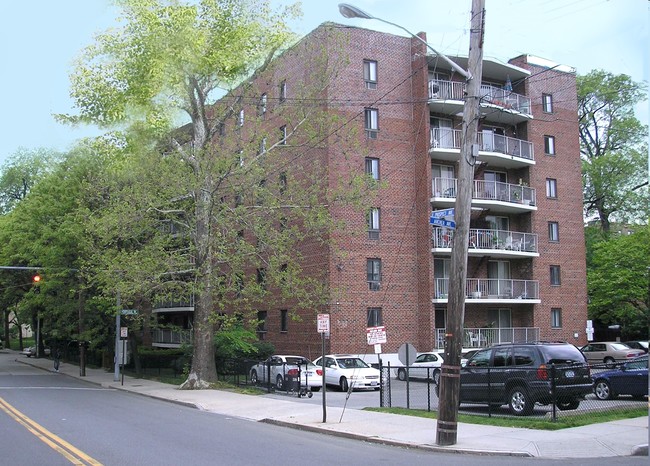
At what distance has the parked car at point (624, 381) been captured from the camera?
680 inches

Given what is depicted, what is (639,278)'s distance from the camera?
42.9m

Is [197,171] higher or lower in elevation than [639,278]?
higher

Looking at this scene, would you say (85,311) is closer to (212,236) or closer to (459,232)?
(212,236)

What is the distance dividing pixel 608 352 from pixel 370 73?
822 inches

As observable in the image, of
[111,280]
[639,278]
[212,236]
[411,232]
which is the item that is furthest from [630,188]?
[111,280]

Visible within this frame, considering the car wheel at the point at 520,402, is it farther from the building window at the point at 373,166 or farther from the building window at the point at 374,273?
the building window at the point at 373,166

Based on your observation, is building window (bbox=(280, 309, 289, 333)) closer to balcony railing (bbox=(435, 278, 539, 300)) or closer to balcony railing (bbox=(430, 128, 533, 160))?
balcony railing (bbox=(435, 278, 539, 300))

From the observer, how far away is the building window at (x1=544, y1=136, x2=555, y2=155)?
40.0 metres

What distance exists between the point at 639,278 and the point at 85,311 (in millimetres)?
34570

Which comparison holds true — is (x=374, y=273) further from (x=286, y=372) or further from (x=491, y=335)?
(x=286, y=372)

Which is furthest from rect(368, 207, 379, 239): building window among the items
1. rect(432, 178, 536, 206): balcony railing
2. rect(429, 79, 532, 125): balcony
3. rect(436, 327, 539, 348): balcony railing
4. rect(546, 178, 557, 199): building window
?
rect(546, 178, 557, 199): building window

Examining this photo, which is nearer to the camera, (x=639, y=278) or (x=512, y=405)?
(x=512, y=405)

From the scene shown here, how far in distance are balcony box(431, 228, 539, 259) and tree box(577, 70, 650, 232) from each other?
18554mm

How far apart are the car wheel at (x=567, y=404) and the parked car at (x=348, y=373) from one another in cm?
1084
